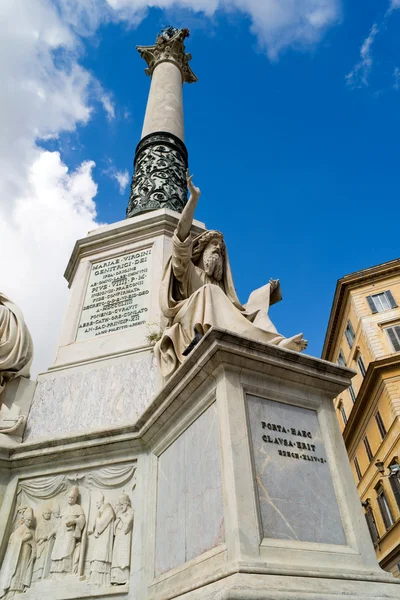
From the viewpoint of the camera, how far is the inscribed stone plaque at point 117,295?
6969mm

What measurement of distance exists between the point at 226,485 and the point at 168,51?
13.9 meters

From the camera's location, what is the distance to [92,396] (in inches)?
230

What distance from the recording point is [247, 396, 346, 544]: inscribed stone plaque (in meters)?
3.40

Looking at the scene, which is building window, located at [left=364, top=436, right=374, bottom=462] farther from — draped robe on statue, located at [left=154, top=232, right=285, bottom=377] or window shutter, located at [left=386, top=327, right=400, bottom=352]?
draped robe on statue, located at [left=154, top=232, right=285, bottom=377]

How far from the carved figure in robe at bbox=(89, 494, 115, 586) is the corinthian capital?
42.4ft

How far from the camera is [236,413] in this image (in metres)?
3.72

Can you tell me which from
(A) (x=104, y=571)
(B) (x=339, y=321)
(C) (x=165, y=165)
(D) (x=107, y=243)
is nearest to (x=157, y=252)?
(D) (x=107, y=243)

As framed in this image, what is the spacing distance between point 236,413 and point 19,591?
2674 millimetres

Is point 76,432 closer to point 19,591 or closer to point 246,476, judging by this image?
point 19,591

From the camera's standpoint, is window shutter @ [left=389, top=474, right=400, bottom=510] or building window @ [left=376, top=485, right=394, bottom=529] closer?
window shutter @ [left=389, top=474, right=400, bottom=510]

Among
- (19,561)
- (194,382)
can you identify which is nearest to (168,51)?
(194,382)

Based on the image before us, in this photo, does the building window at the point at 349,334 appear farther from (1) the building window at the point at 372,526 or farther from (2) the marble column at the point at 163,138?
(2) the marble column at the point at 163,138

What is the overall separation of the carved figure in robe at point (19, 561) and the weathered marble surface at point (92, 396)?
1.01 m

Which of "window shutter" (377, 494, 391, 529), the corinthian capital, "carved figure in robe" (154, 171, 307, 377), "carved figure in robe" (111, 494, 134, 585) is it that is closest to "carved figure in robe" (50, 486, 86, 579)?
"carved figure in robe" (111, 494, 134, 585)
